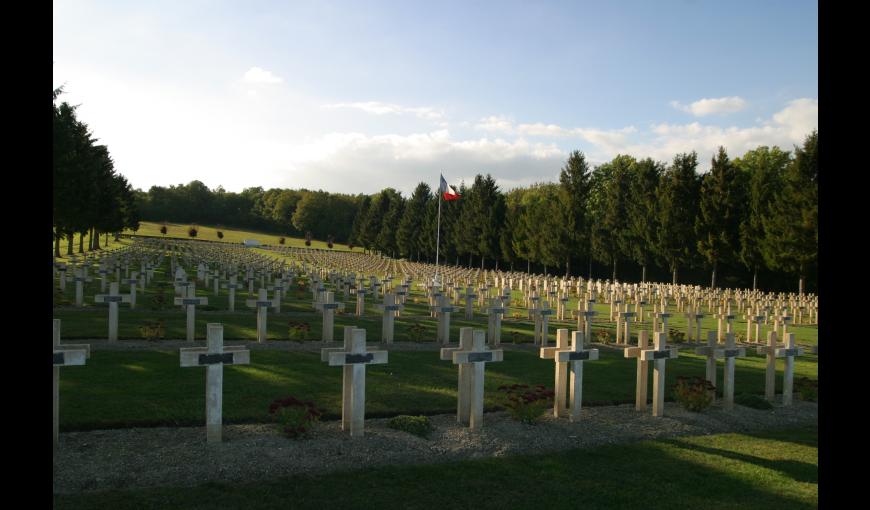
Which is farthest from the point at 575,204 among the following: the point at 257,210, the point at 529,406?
the point at 257,210

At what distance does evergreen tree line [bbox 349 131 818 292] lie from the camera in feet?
118

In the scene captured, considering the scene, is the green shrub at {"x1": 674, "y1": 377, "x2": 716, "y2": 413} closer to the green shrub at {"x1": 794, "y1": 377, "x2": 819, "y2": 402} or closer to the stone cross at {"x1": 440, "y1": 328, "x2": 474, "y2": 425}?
the green shrub at {"x1": 794, "y1": 377, "x2": 819, "y2": 402}

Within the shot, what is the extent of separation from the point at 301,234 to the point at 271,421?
4977 inches

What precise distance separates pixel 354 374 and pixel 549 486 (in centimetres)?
285

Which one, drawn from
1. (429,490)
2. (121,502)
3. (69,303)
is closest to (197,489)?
(121,502)

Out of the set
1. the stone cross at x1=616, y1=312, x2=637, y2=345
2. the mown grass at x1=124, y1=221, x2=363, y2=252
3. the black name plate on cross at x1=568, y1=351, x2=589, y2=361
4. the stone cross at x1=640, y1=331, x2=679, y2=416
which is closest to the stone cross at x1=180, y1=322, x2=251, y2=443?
the black name plate on cross at x1=568, y1=351, x2=589, y2=361

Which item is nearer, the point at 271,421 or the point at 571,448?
the point at 571,448

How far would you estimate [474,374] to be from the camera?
8.12m

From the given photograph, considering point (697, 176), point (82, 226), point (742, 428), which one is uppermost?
point (697, 176)

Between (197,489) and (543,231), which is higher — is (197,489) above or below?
below

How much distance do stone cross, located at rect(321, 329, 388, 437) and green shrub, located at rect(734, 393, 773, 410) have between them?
21.0 ft

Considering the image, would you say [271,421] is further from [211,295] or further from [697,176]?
[697,176]

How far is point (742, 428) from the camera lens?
8.79m

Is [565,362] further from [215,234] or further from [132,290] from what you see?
[215,234]
